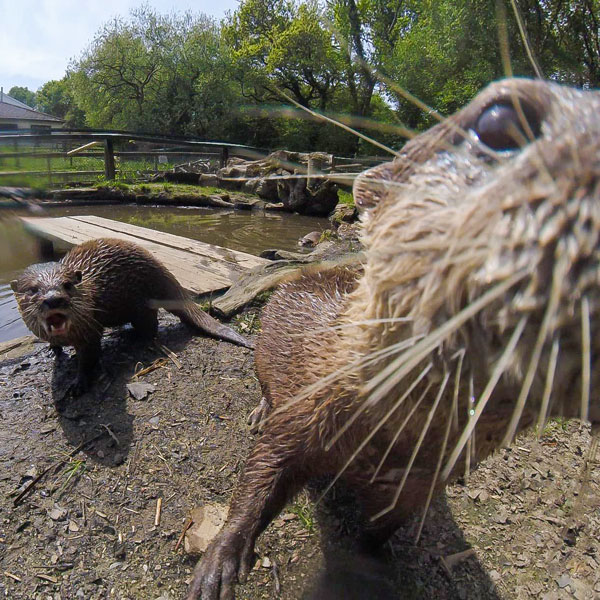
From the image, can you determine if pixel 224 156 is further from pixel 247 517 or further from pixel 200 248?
pixel 247 517

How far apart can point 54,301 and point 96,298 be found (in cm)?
39

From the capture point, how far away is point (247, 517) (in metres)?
1.42

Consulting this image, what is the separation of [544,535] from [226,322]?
2515 millimetres

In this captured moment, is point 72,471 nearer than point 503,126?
No

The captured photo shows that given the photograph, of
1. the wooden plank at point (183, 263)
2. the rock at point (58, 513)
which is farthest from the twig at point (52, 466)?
the wooden plank at point (183, 263)

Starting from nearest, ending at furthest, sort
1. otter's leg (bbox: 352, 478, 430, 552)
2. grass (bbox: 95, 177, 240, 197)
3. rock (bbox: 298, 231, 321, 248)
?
otter's leg (bbox: 352, 478, 430, 552) → rock (bbox: 298, 231, 321, 248) → grass (bbox: 95, 177, 240, 197)

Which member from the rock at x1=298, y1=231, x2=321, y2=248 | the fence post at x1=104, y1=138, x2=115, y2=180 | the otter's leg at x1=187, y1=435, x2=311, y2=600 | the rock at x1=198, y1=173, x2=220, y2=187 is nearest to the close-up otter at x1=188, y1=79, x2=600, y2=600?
the otter's leg at x1=187, y1=435, x2=311, y2=600

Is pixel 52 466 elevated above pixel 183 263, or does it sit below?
below

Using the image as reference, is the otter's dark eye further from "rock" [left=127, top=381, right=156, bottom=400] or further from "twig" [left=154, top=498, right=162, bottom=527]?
"rock" [left=127, top=381, right=156, bottom=400]

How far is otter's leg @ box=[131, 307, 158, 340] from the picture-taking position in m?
3.23

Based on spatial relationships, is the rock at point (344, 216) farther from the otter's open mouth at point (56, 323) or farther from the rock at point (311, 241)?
the otter's open mouth at point (56, 323)

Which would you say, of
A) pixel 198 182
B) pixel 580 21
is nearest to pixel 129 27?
pixel 198 182

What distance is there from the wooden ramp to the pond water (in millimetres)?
575

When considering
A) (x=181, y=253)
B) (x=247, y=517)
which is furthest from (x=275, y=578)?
(x=181, y=253)
